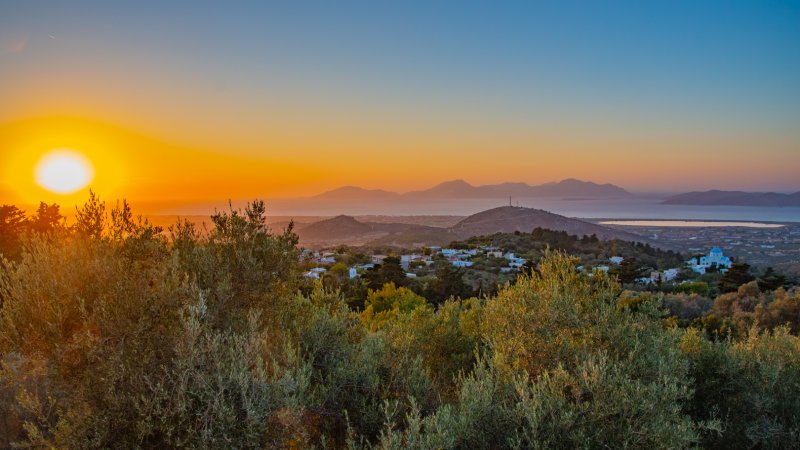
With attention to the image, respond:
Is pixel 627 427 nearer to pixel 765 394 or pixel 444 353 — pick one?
pixel 765 394

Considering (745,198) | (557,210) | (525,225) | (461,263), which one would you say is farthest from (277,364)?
(745,198)

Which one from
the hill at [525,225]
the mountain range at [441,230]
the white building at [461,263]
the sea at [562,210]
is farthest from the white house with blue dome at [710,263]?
the sea at [562,210]

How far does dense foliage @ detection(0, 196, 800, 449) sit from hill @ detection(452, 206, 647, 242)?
60353 mm

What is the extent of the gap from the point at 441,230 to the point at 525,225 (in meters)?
13.0

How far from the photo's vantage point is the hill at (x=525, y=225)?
68688 millimetres

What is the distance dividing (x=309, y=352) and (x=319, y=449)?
133cm

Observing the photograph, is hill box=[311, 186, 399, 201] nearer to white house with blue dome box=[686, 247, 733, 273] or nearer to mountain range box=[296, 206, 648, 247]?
mountain range box=[296, 206, 648, 247]

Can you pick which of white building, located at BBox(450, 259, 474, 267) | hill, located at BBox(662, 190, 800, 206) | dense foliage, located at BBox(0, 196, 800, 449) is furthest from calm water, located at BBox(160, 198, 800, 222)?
dense foliage, located at BBox(0, 196, 800, 449)

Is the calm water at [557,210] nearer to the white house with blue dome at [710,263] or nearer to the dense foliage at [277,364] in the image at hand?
the white house with blue dome at [710,263]

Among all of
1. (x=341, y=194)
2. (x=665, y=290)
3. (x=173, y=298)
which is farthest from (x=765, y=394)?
(x=341, y=194)

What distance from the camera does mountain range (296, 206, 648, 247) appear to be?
220ft

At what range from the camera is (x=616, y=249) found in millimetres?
48531

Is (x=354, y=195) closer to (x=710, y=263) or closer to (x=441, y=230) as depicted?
(x=441, y=230)

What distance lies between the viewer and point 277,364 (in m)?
4.70
